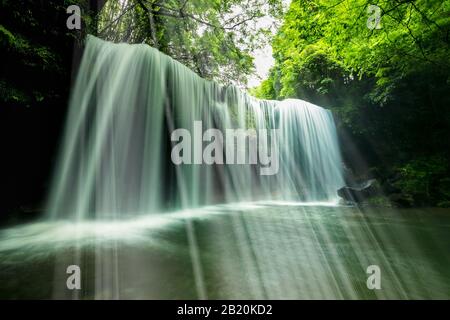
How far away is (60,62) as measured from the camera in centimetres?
592

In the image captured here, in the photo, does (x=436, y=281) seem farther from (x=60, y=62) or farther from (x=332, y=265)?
(x=60, y=62)

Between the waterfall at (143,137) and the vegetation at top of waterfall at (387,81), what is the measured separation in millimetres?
3475

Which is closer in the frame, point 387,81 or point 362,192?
point 362,192

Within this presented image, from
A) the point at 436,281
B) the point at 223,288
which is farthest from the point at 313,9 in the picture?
the point at 223,288

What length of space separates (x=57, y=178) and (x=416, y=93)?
528 inches

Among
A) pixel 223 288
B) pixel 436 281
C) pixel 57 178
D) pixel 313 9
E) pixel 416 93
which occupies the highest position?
pixel 313 9

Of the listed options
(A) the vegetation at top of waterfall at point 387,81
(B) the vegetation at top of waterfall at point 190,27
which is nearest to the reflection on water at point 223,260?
(A) the vegetation at top of waterfall at point 387,81

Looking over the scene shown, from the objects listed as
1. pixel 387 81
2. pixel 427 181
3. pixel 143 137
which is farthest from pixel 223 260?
pixel 387 81

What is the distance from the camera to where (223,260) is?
3299 millimetres

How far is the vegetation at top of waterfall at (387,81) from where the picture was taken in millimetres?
→ 6754

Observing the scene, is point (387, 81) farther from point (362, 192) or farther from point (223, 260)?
point (223, 260)

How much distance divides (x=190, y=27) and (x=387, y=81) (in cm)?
911

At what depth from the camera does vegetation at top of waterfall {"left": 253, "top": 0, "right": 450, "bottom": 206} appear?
6.75 metres

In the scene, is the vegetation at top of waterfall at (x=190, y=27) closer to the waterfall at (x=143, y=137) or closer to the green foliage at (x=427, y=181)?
the waterfall at (x=143, y=137)
